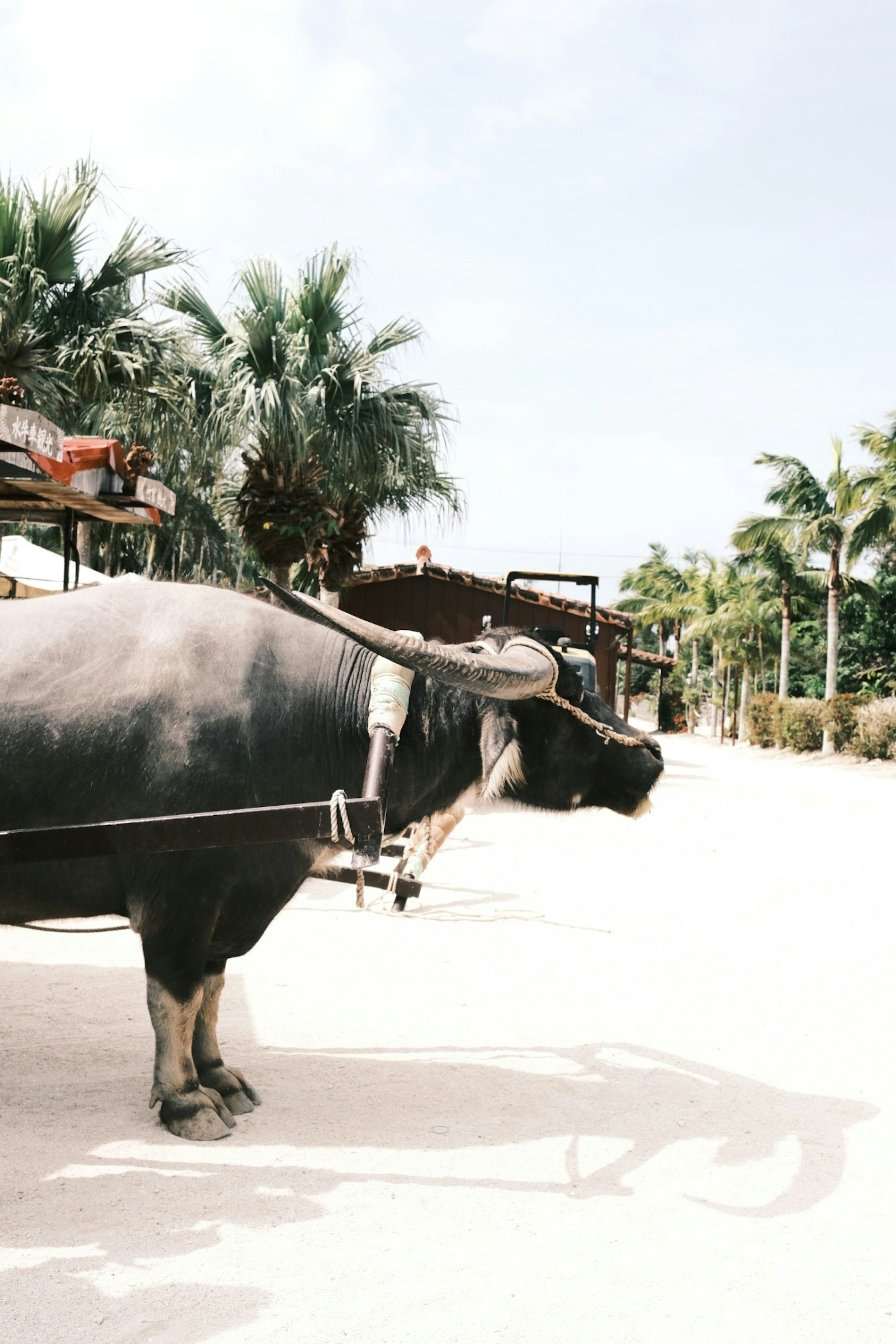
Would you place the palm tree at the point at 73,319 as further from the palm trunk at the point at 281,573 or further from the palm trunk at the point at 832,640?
the palm trunk at the point at 832,640

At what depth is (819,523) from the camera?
Answer: 107ft

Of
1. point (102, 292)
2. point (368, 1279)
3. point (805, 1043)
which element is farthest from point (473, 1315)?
point (102, 292)

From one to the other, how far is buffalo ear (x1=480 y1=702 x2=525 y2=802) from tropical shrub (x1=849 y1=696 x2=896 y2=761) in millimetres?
23738

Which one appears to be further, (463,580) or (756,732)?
(756,732)

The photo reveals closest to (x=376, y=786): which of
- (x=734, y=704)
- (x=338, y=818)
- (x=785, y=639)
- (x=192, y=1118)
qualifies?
(x=338, y=818)

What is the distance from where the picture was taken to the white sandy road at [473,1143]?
254cm

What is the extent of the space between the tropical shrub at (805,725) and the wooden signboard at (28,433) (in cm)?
2687

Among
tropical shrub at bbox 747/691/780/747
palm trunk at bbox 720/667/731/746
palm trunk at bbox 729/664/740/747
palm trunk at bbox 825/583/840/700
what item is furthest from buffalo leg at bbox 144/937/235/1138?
A: palm trunk at bbox 720/667/731/746

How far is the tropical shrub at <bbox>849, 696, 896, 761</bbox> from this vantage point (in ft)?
83.6

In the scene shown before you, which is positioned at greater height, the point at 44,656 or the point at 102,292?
the point at 102,292

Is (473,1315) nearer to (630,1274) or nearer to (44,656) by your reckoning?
(630,1274)

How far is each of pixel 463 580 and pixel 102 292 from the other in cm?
1446

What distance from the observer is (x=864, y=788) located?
1981cm

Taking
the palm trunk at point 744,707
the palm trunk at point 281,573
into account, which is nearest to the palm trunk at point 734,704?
the palm trunk at point 744,707
